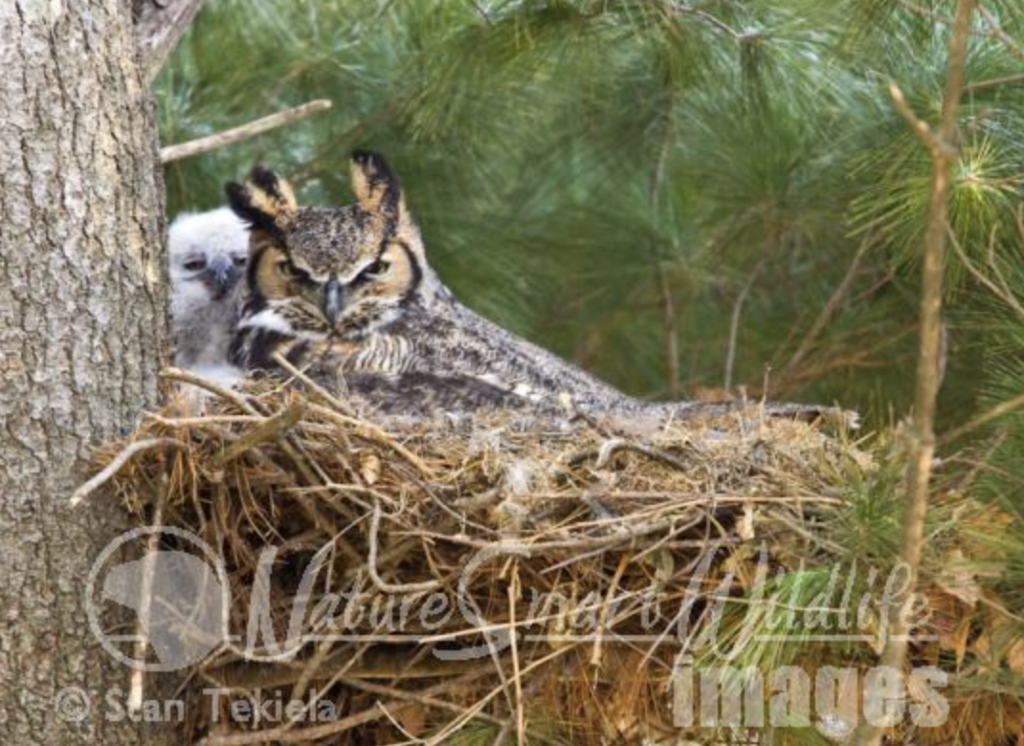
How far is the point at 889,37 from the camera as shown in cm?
311

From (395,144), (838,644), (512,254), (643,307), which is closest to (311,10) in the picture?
(395,144)

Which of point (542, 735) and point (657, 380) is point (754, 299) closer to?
point (657, 380)

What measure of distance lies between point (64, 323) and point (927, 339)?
1182mm

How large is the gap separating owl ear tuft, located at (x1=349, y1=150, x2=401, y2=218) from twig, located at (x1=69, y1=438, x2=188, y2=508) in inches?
35.9

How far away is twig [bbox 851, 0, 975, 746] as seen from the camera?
186 cm

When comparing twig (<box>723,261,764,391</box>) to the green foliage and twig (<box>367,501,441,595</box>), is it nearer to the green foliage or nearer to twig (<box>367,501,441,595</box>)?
the green foliage

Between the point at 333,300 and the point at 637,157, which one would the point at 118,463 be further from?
the point at 637,157

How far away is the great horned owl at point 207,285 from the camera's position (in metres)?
3.51

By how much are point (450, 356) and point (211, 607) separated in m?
0.79

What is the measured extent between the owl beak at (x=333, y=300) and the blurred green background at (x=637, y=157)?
46 cm

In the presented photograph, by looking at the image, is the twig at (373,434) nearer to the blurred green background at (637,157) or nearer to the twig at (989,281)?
the twig at (989,281)

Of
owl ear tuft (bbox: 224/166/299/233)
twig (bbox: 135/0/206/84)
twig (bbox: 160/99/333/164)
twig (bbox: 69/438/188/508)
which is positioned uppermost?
twig (bbox: 135/0/206/84)

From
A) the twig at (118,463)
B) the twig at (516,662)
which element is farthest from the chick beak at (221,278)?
the twig at (516,662)

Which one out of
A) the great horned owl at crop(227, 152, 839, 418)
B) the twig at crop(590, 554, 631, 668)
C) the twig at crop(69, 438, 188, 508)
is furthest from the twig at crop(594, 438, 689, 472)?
the twig at crop(69, 438, 188, 508)
